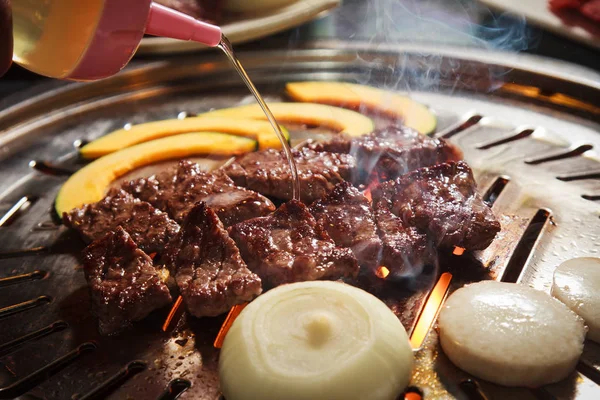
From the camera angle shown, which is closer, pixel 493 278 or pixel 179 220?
pixel 493 278

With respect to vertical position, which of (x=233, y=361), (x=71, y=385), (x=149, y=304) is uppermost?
(x=233, y=361)

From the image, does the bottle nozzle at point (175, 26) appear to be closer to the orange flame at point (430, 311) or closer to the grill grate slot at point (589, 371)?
the orange flame at point (430, 311)

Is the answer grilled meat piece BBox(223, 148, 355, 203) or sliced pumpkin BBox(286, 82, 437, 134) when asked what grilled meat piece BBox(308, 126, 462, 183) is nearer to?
grilled meat piece BBox(223, 148, 355, 203)

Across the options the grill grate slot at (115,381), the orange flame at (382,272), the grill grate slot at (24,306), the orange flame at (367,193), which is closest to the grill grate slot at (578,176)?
the orange flame at (367,193)

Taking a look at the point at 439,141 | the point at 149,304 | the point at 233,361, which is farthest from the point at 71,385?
the point at 439,141

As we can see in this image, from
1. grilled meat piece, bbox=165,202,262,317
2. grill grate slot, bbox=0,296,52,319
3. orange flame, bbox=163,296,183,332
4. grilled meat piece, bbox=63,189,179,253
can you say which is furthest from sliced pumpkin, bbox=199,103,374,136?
grill grate slot, bbox=0,296,52,319

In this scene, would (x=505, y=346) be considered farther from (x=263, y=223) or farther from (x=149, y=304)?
(x=149, y=304)
